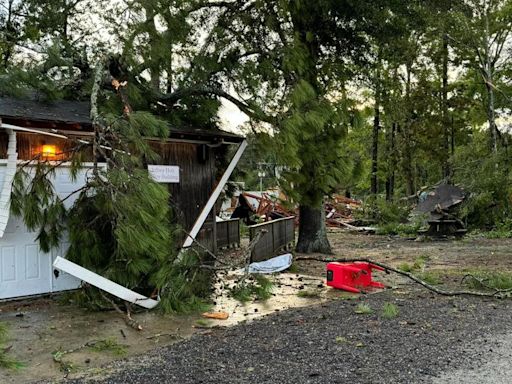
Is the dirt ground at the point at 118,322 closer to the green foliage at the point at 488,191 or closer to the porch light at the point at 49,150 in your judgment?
the porch light at the point at 49,150

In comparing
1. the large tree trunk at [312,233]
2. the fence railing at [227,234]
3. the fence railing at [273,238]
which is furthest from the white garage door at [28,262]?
the large tree trunk at [312,233]

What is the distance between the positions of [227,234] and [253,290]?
21.6 feet

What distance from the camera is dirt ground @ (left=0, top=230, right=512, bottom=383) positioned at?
4270 millimetres

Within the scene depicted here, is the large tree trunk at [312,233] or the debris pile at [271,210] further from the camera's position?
the debris pile at [271,210]

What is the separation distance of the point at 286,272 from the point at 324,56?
4.45 metres

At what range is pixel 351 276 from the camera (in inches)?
296

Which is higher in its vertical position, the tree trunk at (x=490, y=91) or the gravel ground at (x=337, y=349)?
the tree trunk at (x=490, y=91)

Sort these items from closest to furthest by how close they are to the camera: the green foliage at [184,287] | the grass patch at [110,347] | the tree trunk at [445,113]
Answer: the grass patch at [110,347], the green foliage at [184,287], the tree trunk at [445,113]

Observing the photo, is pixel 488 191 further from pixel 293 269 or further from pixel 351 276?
pixel 351 276

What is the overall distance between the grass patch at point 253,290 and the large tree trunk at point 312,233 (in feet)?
16.6

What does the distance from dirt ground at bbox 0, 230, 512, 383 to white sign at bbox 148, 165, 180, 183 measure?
2.29 m

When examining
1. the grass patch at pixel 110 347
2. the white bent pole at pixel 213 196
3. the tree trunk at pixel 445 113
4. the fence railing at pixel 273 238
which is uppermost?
the tree trunk at pixel 445 113

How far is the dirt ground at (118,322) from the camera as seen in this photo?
14.0 feet

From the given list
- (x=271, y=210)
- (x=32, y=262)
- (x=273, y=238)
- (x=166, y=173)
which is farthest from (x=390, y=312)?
(x=271, y=210)
